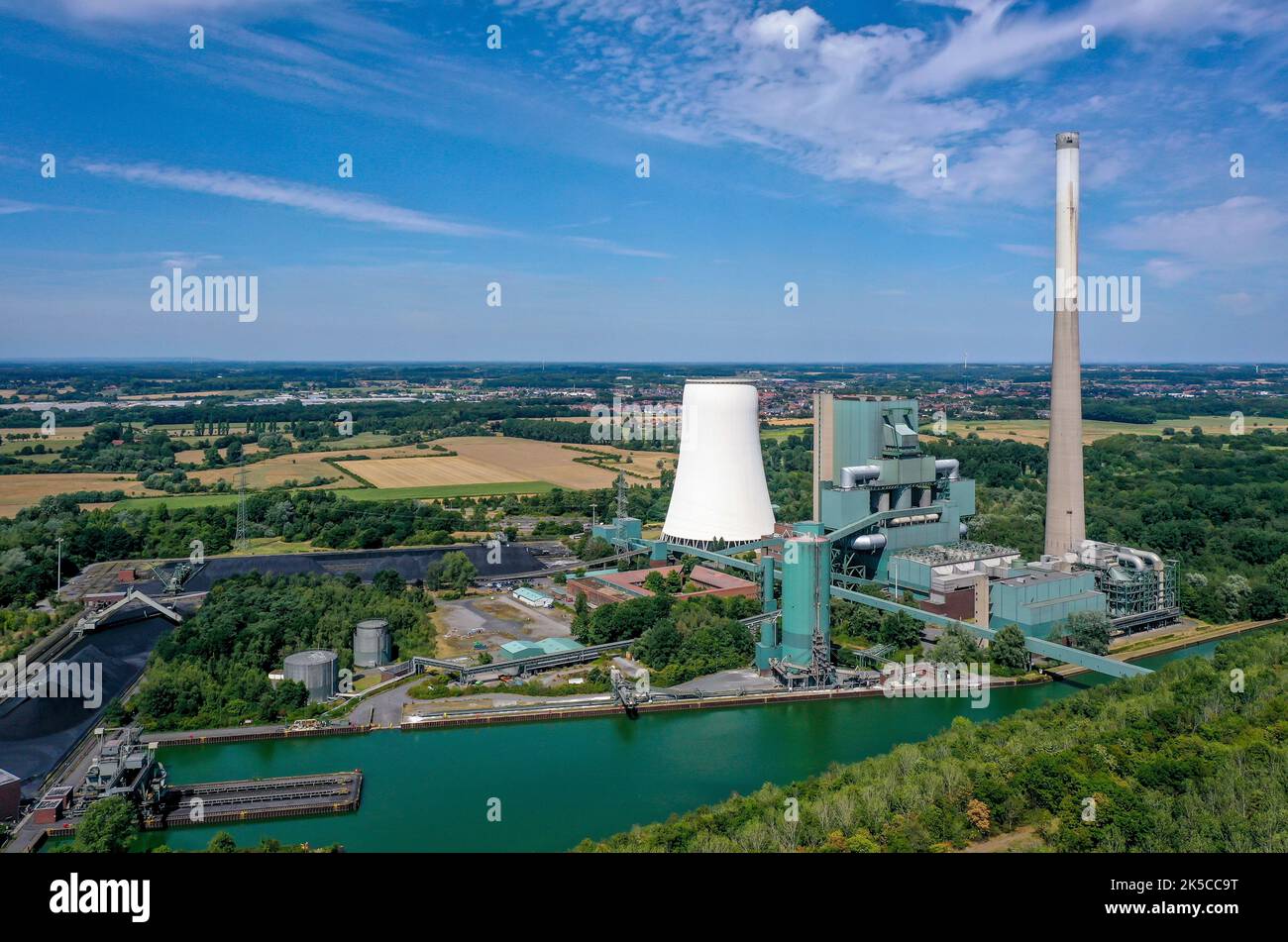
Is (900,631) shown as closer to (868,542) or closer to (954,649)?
(954,649)

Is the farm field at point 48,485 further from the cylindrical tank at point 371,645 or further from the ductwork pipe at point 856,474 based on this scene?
the ductwork pipe at point 856,474

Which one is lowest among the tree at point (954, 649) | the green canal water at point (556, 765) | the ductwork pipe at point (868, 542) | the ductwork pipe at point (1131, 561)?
the green canal water at point (556, 765)

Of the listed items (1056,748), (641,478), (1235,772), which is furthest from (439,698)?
(641,478)

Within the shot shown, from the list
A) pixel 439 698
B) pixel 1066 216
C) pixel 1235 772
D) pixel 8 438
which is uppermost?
pixel 1066 216

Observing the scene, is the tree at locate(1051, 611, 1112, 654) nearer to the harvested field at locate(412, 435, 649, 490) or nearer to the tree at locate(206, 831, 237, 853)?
the tree at locate(206, 831, 237, 853)

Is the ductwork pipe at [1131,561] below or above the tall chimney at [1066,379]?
below

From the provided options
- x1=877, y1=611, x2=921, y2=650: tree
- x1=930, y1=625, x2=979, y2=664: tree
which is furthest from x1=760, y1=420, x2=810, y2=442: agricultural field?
x1=930, y1=625, x2=979, y2=664: tree

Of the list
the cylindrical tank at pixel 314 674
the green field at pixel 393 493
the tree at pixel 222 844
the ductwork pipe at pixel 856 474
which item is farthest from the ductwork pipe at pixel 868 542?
the green field at pixel 393 493

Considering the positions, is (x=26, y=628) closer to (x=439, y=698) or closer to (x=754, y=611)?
(x=439, y=698)
